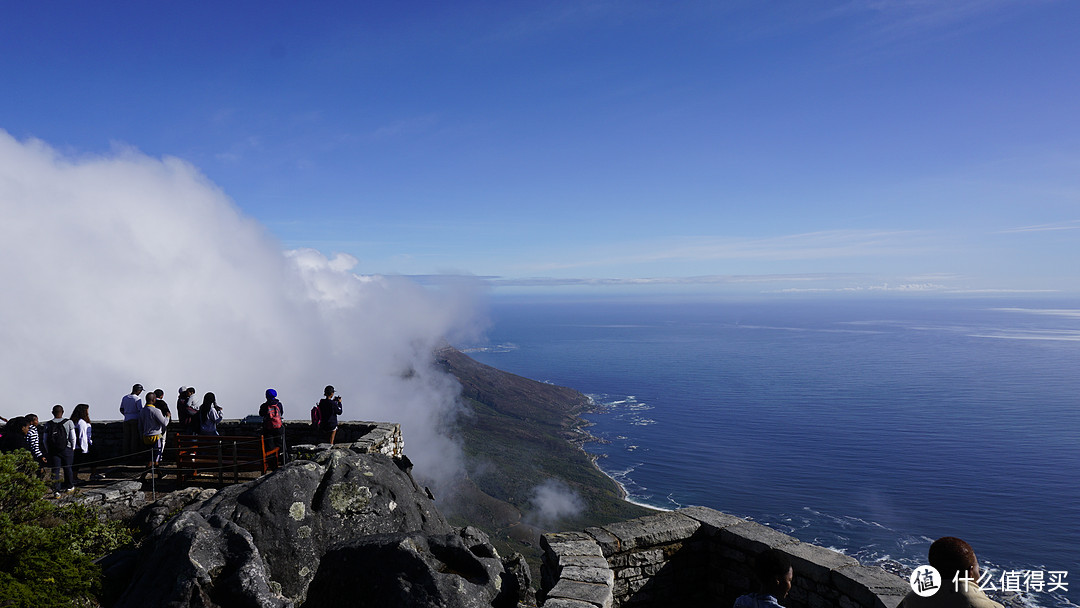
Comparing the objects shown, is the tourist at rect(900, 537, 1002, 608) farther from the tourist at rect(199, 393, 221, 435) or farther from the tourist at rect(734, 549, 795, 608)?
the tourist at rect(199, 393, 221, 435)

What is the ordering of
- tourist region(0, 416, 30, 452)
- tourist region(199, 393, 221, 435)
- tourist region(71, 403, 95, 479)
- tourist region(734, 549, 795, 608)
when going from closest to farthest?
1. tourist region(734, 549, 795, 608)
2. tourist region(0, 416, 30, 452)
3. tourist region(71, 403, 95, 479)
4. tourist region(199, 393, 221, 435)

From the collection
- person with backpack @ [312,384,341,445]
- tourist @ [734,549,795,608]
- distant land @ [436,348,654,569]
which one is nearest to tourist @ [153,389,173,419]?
person with backpack @ [312,384,341,445]

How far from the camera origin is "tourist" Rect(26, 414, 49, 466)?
38.2ft

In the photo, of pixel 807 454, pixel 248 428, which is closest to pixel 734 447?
pixel 807 454

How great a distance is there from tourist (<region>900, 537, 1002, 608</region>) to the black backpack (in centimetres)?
1574

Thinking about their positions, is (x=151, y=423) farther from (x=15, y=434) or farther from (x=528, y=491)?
(x=528, y=491)

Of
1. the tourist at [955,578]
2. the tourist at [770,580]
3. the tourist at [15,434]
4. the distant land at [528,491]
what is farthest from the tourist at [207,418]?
the distant land at [528,491]

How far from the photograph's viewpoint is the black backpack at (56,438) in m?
12.0

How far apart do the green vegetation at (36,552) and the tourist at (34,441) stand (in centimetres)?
419

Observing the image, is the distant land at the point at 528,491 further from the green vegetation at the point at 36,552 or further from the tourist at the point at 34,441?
the green vegetation at the point at 36,552

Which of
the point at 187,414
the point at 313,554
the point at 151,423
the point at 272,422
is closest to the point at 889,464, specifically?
the point at 272,422

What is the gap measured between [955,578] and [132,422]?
56.6 ft

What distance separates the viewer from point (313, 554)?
7.36 m

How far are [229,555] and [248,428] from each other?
956 cm
